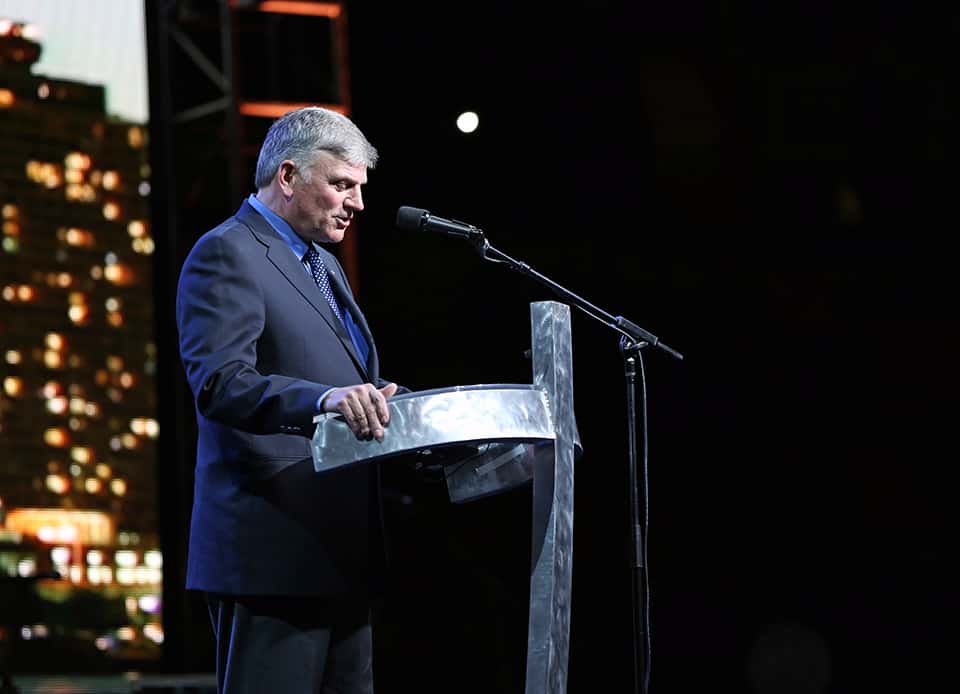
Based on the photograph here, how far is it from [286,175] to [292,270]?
0.50 ft

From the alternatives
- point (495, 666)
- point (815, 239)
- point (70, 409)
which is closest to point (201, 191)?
point (70, 409)

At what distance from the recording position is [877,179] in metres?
5.38

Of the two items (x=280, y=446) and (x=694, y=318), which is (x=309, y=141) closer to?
(x=280, y=446)

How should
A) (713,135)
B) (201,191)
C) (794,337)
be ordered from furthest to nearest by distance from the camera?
(713,135) < (794,337) < (201,191)

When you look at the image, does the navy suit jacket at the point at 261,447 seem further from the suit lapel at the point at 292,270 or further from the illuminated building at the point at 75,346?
the illuminated building at the point at 75,346

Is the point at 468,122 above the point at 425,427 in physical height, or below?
above

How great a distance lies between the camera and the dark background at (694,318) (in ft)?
16.3

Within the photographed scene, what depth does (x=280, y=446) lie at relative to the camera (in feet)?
6.12

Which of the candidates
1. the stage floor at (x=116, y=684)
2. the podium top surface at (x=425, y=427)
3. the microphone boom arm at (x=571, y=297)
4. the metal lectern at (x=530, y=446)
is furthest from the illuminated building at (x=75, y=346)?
the podium top surface at (x=425, y=427)

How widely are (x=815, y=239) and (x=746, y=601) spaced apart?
1471 mm

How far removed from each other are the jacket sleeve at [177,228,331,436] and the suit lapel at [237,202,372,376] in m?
0.07

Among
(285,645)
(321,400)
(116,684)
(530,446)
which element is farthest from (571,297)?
(116,684)

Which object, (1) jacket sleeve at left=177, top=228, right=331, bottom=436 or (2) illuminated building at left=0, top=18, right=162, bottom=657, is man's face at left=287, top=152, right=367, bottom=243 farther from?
(2) illuminated building at left=0, top=18, right=162, bottom=657

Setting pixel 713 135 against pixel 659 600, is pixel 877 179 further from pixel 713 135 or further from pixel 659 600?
pixel 659 600
